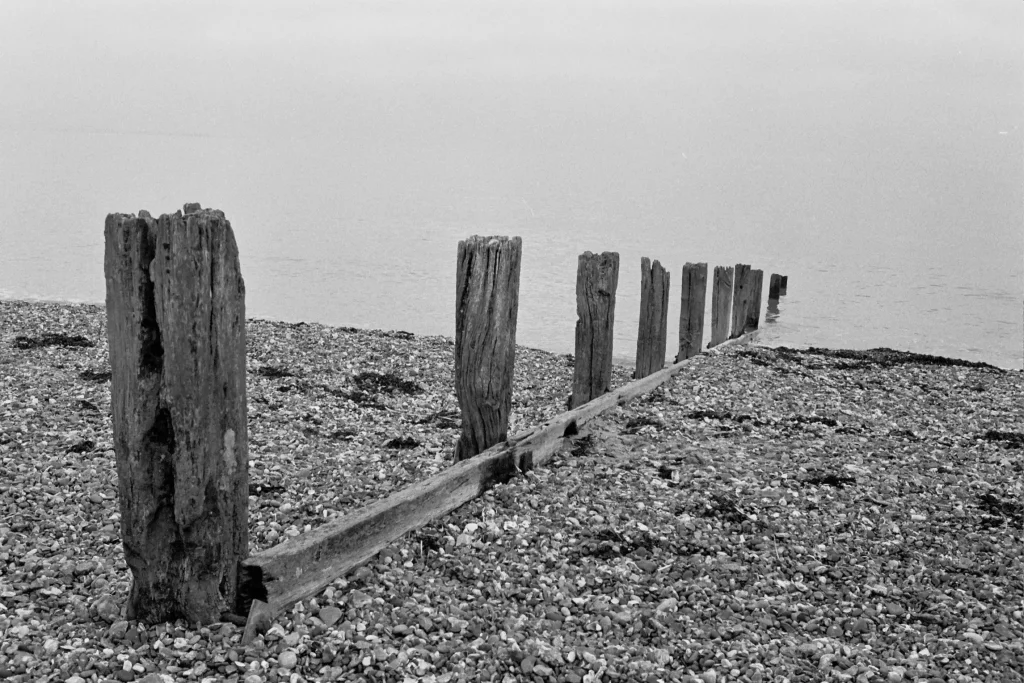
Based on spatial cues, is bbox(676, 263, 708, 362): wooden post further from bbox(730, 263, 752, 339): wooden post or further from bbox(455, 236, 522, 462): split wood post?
bbox(455, 236, 522, 462): split wood post

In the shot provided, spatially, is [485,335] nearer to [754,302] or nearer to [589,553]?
[589,553]

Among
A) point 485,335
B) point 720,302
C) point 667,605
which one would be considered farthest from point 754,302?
point 667,605

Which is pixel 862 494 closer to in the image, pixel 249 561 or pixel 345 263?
pixel 249 561

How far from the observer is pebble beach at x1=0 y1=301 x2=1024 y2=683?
3.77 m

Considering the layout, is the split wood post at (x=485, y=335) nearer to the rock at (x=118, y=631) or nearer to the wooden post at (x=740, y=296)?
the rock at (x=118, y=631)

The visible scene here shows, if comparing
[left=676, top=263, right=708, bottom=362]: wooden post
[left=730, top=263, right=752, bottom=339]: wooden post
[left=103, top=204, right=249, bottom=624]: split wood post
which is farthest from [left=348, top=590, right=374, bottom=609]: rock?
[left=730, top=263, right=752, bottom=339]: wooden post

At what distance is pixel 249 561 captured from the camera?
12.6 feet

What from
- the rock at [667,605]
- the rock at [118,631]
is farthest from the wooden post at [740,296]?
the rock at [118,631]

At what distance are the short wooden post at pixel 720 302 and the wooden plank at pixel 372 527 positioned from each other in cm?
914

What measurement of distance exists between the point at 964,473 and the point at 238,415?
18.8 ft

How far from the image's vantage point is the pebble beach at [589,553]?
3.77 meters

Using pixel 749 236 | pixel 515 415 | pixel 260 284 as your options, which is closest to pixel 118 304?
pixel 515 415

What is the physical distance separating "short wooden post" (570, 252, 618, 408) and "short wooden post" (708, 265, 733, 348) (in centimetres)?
707

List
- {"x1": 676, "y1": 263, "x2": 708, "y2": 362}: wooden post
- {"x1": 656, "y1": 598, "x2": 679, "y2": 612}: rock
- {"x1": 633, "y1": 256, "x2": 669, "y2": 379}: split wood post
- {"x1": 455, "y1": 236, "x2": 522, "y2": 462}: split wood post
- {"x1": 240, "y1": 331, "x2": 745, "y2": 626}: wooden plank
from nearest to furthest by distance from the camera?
{"x1": 240, "y1": 331, "x2": 745, "y2": 626}: wooden plank
{"x1": 656, "y1": 598, "x2": 679, "y2": 612}: rock
{"x1": 455, "y1": 236, "x2": 522, "y2": 462}: split wood post
{"x1": 633, "y1": 256, "x2": 669, "y2": 379}: split wood post
{"x1": 676, "y1": 263, "x2": 708, "y2": 362}: wooden post
